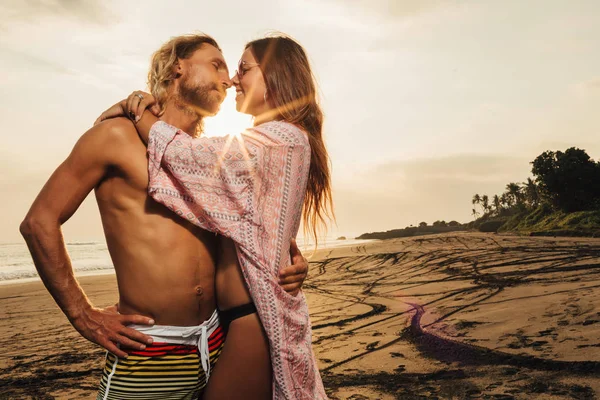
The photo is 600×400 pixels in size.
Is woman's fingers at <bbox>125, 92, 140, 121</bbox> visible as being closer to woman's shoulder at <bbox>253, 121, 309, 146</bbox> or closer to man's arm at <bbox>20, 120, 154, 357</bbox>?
man's arm at <bbox>20, 120, 154, 357</bbox>

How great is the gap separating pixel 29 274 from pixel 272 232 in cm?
2588

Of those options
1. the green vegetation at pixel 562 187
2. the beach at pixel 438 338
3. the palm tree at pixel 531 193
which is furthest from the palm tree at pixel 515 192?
the beach at pixel 438 338

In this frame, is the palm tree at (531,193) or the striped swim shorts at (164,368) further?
the palm tree at (531,193)

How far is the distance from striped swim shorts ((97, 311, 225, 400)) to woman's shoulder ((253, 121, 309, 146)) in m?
0.89

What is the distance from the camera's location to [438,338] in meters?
5.30

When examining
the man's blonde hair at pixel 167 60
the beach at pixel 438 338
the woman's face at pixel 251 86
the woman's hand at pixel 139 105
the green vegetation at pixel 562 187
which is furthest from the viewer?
the green vegetation at pixel 562 187

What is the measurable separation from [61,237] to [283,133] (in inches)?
41.3

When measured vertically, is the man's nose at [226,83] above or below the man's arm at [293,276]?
above

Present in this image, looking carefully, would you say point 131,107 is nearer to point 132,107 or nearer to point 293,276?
point 132,107

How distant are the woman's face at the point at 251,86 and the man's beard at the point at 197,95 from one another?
17 centimetres

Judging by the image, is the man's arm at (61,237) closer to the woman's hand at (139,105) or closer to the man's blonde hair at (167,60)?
the woman's hand at (139,105)

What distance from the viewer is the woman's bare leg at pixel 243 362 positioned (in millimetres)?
1902

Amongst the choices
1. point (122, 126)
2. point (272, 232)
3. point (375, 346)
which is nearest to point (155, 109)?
point (122, 126)

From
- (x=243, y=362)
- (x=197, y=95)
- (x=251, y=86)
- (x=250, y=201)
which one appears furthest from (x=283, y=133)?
(x=243, y=362)
